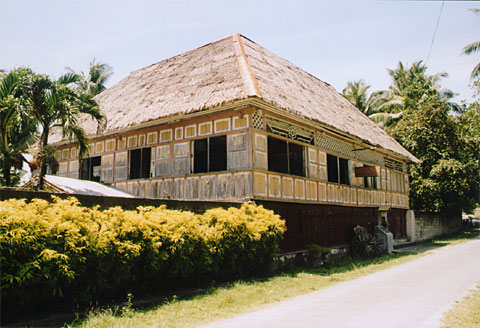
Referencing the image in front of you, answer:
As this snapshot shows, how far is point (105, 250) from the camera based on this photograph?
593cm

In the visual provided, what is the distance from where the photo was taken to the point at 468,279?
949 centimetres

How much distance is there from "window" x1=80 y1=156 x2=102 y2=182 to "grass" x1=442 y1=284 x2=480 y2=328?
44.8 ft

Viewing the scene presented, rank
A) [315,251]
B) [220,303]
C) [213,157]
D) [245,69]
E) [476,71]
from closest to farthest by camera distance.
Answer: [220,303], [213,157], [245,69], [315,251], [476,71]

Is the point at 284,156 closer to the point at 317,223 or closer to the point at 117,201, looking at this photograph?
the point at 317,223

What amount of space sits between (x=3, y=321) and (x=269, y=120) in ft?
30.2

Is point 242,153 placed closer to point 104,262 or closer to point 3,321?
point 104,262

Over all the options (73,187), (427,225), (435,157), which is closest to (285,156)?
(73,187)

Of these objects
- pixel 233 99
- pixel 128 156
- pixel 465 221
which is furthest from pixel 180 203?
pixel 465 221

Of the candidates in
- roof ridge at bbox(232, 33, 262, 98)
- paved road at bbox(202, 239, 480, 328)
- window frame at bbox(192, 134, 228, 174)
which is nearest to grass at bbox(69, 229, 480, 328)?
paved road at bbox(202, 239, 480, 328)

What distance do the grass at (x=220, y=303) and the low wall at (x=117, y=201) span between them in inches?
84.3

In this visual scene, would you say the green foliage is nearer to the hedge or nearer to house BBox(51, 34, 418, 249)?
house BBox(51, 34, 418, 249)

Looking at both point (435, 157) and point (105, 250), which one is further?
point (435, 157)

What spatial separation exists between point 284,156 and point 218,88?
3586 millimetres

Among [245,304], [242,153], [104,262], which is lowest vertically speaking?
[245,304]
